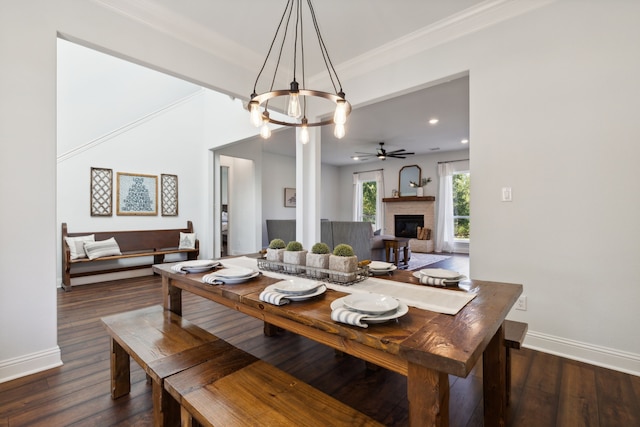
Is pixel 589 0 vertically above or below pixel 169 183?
above

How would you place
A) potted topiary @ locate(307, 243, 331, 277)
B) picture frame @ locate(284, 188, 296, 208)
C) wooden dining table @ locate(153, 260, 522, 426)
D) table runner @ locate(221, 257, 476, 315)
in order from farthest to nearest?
1. picture frame @ locate(284, 188, 296, 208)
2. potted topiary @ locate(307, 243, 331, 277)
3. table runner @ locate(221, 257, 476, 315)
4. wooden dining table @ locate(153, 260, 522, 426)

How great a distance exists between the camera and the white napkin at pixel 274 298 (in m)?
1.17

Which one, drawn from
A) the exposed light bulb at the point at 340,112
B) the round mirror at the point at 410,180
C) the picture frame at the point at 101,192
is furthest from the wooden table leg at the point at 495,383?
the round mirror at the point at 410,180

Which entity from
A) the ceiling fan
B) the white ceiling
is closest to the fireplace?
the ceiling fan

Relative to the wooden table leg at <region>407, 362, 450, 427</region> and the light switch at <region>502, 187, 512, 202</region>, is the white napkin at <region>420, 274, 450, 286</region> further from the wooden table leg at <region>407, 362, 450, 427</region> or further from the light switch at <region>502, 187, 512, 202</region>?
the light switch at <region>502, 187, 512, 202</region>

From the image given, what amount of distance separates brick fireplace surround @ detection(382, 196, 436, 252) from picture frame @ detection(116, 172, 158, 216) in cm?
609

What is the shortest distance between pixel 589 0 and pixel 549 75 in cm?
51

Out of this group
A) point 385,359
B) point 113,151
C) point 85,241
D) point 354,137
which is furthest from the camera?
point 354,137

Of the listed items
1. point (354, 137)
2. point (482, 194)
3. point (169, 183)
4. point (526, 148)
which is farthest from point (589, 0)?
point (169, 183)

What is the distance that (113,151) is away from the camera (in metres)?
4.78

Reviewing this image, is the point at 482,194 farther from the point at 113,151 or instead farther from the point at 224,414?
the point at 113,151

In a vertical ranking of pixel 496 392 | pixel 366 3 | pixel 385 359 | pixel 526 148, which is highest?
pixel 366 3

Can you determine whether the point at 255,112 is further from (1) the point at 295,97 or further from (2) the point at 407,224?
(2) the point at 407,224

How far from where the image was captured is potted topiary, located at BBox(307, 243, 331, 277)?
1.55 metres
